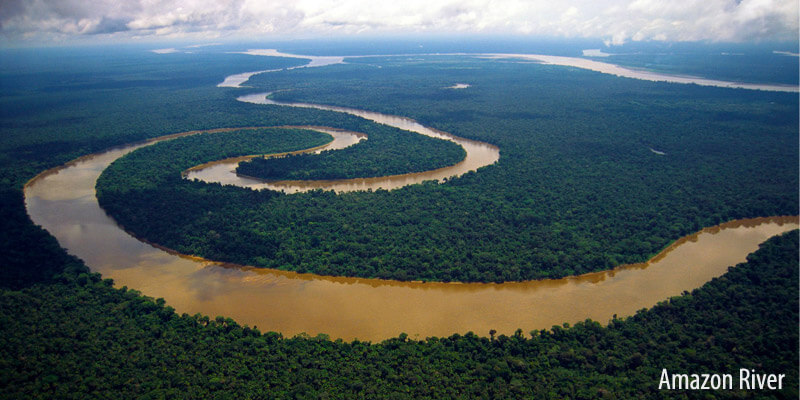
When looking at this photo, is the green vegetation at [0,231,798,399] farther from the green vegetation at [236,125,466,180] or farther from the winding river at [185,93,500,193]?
the green vegetation at [236,125,466,180]

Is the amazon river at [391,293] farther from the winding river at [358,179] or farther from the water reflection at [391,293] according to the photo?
the winding river at [358,179]

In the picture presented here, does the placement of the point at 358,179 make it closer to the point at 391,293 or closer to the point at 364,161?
the point at 364,161

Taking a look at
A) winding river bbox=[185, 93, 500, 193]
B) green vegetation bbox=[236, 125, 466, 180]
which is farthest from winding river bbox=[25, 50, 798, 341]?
green vegetation bbox=[236, 125, 466, 180]

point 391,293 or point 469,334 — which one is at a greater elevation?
point 391,293

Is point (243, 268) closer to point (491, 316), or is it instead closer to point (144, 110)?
point (491, 316)

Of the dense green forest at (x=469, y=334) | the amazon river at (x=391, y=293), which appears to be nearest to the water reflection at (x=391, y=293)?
the amazon river at (x=391, y=293)

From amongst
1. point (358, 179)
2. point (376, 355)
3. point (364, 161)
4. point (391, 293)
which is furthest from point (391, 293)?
point (364, 161)
